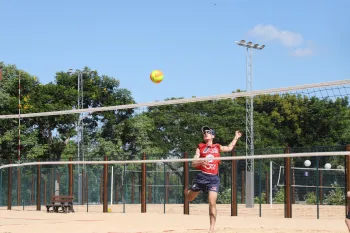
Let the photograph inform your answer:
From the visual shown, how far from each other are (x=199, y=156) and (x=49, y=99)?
3076 cm

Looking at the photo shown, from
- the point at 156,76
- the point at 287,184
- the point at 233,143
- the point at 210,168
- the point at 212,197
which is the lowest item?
the point at 287,184

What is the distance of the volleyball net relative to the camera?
20953 millimetres

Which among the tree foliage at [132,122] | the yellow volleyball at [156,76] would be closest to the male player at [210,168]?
the yellow volleyball at [156,76]

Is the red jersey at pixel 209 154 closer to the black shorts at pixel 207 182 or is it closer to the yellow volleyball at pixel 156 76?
the black shorts at pixel 207 182

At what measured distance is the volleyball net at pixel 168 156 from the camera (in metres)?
21.0

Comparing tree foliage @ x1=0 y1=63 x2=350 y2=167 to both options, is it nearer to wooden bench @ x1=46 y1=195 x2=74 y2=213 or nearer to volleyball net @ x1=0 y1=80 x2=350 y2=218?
volleyball net @ x1=0 y1=80 x2=350 y2=218

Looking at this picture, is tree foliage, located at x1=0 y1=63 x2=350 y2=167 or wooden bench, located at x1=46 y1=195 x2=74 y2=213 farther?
tree foliage, located at x1=0 y1=63 x2=350 y2=167

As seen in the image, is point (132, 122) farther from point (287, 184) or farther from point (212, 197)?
point (212, 197)

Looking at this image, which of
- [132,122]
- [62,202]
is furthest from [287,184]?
[132,122]

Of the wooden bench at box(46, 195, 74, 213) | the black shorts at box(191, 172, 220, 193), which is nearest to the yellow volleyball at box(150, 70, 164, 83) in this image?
the black shorts at box(191, 172, 220, 193)

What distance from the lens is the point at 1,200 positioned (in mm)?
29500

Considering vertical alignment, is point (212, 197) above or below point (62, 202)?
above

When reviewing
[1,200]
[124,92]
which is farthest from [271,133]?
[1,200]

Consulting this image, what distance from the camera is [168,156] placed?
29266 mm
